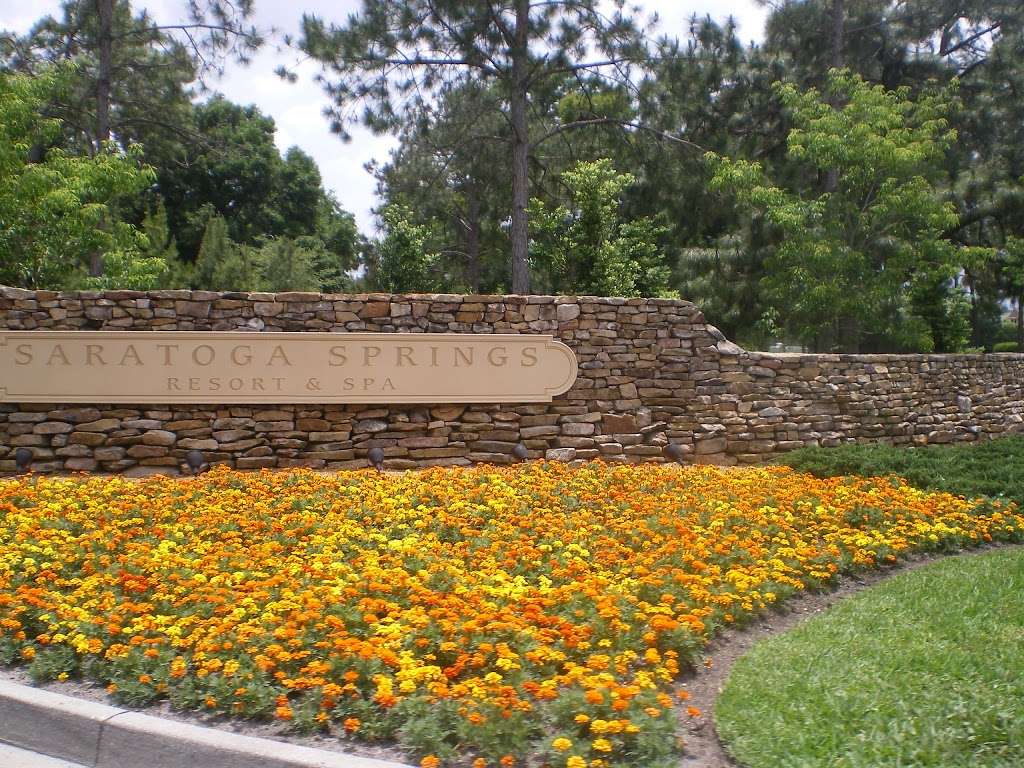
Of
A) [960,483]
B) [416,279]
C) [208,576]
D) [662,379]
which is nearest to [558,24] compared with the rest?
[416,279]

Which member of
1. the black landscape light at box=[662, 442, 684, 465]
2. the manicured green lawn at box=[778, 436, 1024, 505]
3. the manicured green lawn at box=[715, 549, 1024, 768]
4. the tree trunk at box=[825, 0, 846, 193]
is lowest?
the manicured green lawn at box=[715, 549, 1024, 768]

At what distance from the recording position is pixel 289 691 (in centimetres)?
402

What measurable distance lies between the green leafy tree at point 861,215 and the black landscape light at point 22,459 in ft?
36.2

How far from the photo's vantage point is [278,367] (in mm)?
9578

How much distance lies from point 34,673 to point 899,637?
14.0 ft

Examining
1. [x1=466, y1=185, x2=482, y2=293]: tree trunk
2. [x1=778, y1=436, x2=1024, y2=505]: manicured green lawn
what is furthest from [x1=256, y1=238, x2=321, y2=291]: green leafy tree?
[x1=778, y1=436, x2=1024, y2=505]: manicured green lawn

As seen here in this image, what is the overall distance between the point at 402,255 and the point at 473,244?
22.1 feet

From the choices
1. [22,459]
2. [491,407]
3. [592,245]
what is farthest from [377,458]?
[592,245]

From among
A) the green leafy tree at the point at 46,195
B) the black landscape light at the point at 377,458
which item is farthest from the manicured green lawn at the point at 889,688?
the green leafy tree at the point at 46,195

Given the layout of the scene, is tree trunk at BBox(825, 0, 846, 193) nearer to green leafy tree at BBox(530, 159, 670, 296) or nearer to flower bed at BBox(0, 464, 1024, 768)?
green leafy tree at BBox(530, 159, 670, 296)

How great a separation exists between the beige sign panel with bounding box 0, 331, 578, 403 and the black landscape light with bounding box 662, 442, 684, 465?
1.41 m

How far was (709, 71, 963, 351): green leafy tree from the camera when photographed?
46.1ft

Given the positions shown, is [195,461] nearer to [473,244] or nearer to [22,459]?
[22,459]

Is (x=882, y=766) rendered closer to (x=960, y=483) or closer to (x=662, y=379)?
(x=960, y=483)
